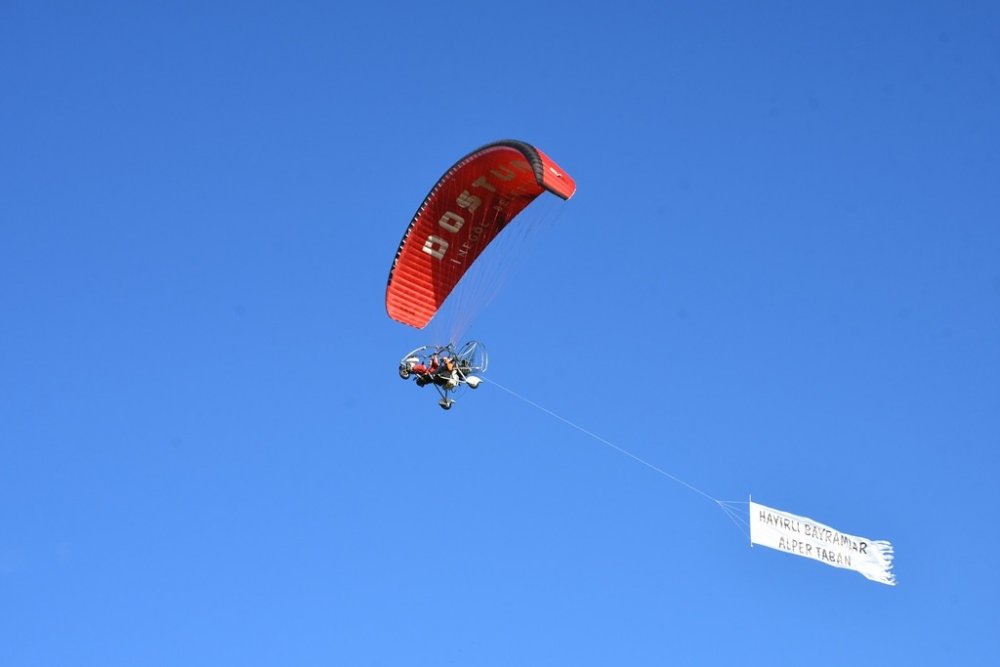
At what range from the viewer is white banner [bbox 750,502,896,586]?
32844 mm

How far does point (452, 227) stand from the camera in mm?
41031

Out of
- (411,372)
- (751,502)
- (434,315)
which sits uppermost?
(434,315)

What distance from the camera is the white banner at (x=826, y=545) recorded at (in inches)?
1293

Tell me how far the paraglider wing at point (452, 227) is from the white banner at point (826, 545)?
37.0 ft

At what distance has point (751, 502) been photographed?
3238cm

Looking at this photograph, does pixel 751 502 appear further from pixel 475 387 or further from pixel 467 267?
pixel 467 267

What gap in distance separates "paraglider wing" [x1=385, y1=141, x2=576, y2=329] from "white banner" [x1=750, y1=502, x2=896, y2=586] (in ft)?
37.0

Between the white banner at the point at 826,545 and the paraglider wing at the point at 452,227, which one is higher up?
the paraglider wing at the point at 452,227

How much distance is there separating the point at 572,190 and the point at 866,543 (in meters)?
11.3

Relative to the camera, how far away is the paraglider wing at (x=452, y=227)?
39.8 metres

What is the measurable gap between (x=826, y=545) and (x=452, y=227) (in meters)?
13.5

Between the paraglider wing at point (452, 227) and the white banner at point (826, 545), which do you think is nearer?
the white banner at point (826, 545)

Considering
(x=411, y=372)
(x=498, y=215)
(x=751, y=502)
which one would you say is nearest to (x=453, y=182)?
(x=498, y=215)

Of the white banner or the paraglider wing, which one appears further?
the paraglider wing
